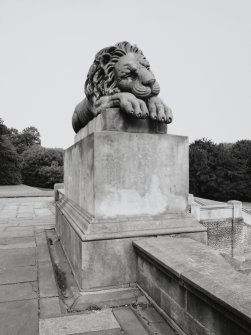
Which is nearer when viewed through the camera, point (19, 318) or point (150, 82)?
point (19, 318)

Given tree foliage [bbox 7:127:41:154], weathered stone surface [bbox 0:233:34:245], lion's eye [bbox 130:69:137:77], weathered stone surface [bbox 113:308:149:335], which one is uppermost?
tree foliage [bbox 7:127:41:154]

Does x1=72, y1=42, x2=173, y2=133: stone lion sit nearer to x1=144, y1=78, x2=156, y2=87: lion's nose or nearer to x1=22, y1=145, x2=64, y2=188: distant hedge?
x1=144, y1=78, x2=156, y2=87: lion's nose

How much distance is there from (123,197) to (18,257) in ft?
7.20

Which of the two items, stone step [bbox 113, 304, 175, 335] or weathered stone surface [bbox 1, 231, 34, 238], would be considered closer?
stone step [bbox 113, 304, 175, 335]

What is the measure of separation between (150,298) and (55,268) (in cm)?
148

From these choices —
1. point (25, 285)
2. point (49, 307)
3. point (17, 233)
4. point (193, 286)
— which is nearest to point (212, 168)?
point (17, 233)

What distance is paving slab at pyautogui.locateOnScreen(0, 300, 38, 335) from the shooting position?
2.32 meters

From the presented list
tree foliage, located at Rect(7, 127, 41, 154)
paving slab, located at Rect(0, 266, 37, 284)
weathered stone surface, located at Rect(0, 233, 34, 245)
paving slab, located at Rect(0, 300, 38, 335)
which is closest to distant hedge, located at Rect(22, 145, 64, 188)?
tree foliage, located at Rect(7, 127, 41, 154)

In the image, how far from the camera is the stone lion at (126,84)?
3.16 m

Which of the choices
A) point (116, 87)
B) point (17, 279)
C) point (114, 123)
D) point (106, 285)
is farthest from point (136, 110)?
point (17, 279)

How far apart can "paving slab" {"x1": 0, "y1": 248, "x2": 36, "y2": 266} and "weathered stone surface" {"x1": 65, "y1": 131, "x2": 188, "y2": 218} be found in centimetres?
140

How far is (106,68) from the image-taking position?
3455mm

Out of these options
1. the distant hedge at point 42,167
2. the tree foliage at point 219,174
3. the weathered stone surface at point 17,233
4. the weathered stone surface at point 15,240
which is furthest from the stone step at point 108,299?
the distant hedge at point 42,167

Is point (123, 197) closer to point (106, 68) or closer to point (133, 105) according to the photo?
point (133, 105)
